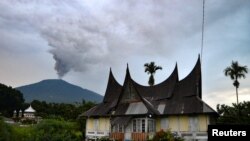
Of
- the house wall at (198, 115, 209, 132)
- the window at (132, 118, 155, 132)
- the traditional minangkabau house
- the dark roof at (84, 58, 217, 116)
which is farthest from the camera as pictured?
the window at (132, 118, 155, 132)

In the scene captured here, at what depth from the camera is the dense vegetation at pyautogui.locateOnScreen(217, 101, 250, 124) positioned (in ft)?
147

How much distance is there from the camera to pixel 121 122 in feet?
114

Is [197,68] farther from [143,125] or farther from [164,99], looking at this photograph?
[143,125]

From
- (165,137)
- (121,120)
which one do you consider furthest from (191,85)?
(121,120)

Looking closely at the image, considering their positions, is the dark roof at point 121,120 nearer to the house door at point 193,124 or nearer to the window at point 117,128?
the window at point 117,128

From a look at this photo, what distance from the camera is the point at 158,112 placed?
34.4 metres

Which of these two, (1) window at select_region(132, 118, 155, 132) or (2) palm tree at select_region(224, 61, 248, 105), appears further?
(2) palm tree at select_region(224, 61, 248, 105)

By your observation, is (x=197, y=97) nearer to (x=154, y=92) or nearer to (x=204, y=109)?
(x=204, y=109)

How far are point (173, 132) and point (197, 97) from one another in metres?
4.24

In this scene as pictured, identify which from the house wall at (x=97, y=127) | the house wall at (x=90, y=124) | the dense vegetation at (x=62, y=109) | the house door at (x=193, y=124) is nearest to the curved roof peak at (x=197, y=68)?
the house door at (x=193, y=124)

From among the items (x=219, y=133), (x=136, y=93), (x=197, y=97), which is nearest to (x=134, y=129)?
(x=136, y=93)

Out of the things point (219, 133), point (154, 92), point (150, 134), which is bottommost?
point (150, 134)

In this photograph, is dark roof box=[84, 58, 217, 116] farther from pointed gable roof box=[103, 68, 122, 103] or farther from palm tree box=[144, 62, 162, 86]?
palm tree box=[144, 62, 162, 86]

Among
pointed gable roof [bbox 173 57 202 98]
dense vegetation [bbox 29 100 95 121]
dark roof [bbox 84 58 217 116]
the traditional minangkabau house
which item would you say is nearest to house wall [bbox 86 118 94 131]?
the traditional minangkabau house
